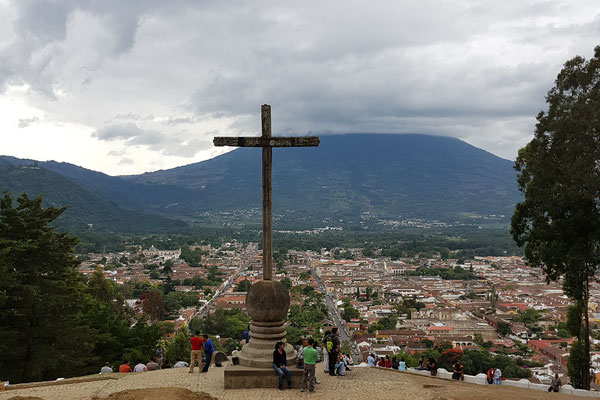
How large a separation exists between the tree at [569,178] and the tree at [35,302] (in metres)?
12.4

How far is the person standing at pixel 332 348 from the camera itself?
32.6 feet

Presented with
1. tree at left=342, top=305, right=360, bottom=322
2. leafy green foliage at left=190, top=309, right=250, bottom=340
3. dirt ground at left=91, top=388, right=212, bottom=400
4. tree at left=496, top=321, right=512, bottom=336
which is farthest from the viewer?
tree at left=342, top=305, right=360, bottom=322

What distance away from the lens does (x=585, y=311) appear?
14.4m

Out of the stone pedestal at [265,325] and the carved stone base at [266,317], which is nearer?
the stone pedestal at [265,325]

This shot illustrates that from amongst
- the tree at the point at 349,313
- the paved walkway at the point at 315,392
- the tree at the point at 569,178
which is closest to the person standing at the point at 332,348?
the paved walkway at the point at 315,392

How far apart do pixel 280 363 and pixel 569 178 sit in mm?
7697

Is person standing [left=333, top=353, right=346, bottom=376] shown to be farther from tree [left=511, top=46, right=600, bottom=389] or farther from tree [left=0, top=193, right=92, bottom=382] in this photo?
tree [left=0, top=193, right=92, bottom=382]

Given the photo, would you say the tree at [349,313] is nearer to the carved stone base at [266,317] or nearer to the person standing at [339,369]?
the person standing at [339,369]

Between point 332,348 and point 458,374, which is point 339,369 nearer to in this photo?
point 332,348

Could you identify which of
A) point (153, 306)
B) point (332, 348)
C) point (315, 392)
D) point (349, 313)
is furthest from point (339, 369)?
point (349, 313)

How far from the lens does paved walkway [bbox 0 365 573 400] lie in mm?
8258

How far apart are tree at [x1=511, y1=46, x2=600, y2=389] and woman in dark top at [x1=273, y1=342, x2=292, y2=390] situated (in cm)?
744

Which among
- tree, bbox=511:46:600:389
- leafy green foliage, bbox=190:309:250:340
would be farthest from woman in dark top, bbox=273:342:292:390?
leafy green foliage, bbox=190:309:250:340

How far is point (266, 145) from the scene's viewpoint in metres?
10.1
